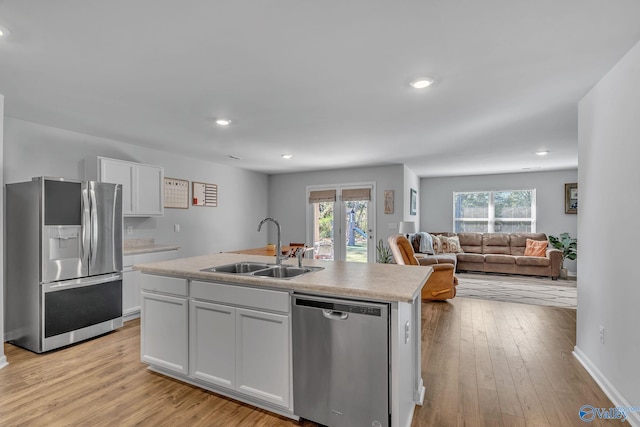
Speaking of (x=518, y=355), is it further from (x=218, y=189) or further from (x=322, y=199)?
(x=218, y=189)

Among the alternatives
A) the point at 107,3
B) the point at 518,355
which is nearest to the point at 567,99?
the point at 518,355

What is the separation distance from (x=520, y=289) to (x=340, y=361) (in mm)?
5123

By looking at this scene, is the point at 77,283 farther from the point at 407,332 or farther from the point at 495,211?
the point at 495,211

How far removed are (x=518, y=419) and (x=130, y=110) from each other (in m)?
4.04

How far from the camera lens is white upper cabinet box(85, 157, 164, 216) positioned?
153 inches

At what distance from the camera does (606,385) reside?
90.3 inches

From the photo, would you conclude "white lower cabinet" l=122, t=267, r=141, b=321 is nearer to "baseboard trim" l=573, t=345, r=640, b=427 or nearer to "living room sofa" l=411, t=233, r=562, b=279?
"baseboard trim" l=573, t=345, r=640, b=427

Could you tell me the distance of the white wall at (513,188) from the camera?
23.7ft

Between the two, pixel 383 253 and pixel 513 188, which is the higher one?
pixel 513 188

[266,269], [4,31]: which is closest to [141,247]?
[266,269]

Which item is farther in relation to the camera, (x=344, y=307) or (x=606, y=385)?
(x=606, y=385)

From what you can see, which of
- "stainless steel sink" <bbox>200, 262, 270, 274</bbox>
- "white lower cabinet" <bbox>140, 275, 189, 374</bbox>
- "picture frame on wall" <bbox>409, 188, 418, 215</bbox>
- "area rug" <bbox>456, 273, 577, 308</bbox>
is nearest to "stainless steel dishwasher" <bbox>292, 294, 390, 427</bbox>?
"stainless steel sink" <bbox>200, 262, 270, 274</bbox>

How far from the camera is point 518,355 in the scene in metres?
2.96

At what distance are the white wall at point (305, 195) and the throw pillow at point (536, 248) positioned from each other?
3002 millimetres
